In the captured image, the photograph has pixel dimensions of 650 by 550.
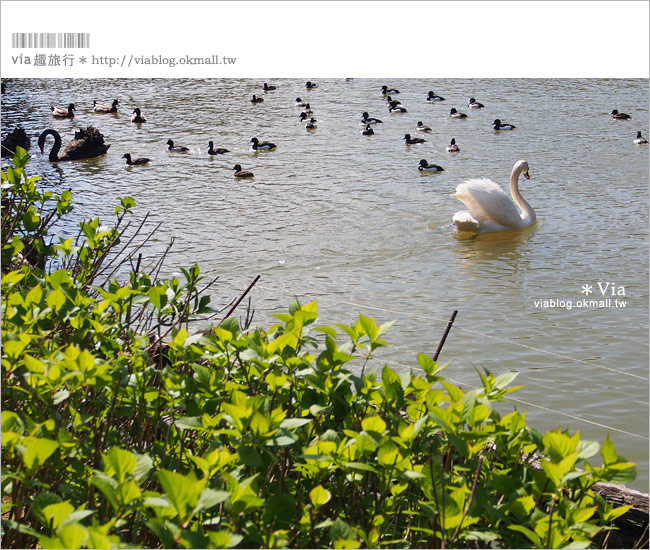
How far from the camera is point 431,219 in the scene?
39.3 feet

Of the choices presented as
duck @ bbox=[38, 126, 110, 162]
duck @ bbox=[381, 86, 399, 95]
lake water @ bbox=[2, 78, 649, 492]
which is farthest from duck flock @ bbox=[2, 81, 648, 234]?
duck @ bbox=[381, 86, 399, 95]

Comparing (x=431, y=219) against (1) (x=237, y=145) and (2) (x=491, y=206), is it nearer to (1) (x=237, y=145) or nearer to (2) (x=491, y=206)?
(2) (x=491, y=206)

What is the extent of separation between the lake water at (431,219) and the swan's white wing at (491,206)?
0.24 metres

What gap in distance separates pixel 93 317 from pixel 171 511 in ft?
5.00

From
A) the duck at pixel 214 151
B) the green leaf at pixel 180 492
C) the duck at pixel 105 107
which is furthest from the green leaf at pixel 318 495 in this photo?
the duck at pixel 105 107

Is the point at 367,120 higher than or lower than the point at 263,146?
higher

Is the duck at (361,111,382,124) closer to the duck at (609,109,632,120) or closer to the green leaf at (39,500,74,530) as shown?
the duck at (609,109,632,120)

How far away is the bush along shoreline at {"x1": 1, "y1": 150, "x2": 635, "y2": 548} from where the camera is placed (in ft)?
6.82

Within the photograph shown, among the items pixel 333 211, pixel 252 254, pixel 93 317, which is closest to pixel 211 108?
pixel 333 211

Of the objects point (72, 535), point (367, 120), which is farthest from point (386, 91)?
point (72, 535)

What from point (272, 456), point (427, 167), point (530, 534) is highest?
point (427, 167)

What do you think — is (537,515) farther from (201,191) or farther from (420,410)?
(201,191)

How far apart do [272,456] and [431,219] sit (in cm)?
998

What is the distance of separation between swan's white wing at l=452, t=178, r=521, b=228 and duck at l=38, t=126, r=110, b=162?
866 centimetres
